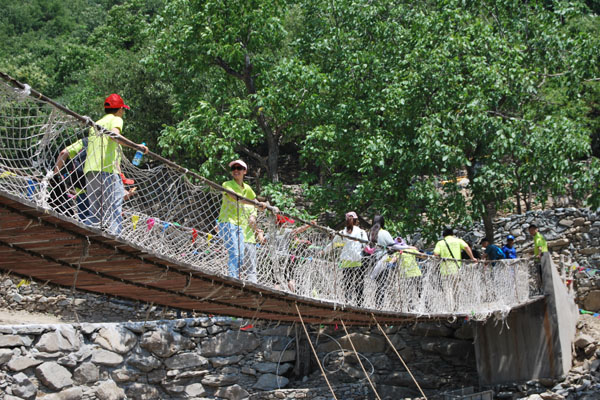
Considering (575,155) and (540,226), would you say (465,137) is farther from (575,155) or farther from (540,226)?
(540,226)

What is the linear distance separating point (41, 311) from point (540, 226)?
856 centimetres

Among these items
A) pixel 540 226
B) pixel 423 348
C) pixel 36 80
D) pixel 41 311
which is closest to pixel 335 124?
pixel 423 348

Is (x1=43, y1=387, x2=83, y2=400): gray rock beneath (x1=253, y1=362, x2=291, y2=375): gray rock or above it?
beneath

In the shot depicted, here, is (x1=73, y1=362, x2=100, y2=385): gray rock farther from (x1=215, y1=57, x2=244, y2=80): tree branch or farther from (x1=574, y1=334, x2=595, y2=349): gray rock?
(x1=574, y1=334, x2=595, y2=349): gray rock

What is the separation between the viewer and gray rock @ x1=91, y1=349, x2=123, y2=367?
7488 millimetres

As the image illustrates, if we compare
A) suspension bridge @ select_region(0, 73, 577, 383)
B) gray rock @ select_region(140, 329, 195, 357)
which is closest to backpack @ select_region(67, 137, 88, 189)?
suspension bridge @ select_region(0, 73, 577, 383)

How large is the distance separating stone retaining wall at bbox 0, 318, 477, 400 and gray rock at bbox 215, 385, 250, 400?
1 cm

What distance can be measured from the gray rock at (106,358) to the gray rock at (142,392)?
374 millimetres

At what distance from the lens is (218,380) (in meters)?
8.73

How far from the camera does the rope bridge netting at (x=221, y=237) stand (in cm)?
299

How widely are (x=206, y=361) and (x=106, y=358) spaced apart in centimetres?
148

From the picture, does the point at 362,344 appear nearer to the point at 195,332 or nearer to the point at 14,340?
the point at 195,332

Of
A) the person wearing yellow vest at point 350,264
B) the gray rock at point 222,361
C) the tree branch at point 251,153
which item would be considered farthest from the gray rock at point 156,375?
the person wearing yellow vest at point 350,264

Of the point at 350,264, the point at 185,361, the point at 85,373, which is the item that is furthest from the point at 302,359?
the point at 350,264
